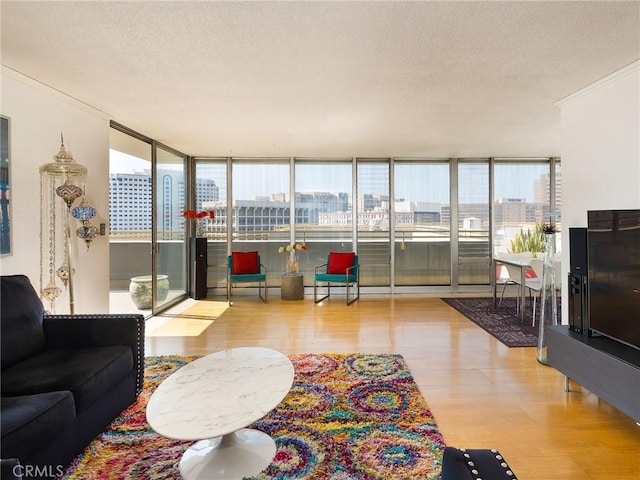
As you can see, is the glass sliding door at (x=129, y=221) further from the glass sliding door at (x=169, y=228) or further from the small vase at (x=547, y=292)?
the small vase at (x=547, y=292)

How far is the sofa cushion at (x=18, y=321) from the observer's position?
2209mm

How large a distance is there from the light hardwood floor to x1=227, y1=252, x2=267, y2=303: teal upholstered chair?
0.40 meters

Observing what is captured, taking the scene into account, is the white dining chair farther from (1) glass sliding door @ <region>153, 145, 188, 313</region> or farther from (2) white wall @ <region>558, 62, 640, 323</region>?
(1) glass sliding door @ <region>153, 145, 188, 313</region>

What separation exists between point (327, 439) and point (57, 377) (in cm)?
158

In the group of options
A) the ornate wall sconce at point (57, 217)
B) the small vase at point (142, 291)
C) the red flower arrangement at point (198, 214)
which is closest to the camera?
the ornate wall sconce at point (57, 217)

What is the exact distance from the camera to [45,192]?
3.17 meters

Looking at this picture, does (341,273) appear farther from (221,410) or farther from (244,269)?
(221,410)

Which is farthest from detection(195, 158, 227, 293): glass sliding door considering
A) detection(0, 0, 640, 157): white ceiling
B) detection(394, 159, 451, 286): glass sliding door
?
detection(394, 159, 451, 286): glass sliding door

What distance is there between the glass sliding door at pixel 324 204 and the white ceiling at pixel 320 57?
2.51 meters

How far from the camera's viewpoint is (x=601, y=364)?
2396 millimetres

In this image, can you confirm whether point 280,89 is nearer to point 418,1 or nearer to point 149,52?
point 149,52

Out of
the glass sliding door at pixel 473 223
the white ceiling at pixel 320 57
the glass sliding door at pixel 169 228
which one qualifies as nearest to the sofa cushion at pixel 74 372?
the white ceiling at pixel 320 57

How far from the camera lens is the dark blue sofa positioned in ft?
5.58

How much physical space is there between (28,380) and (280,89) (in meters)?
2.77
